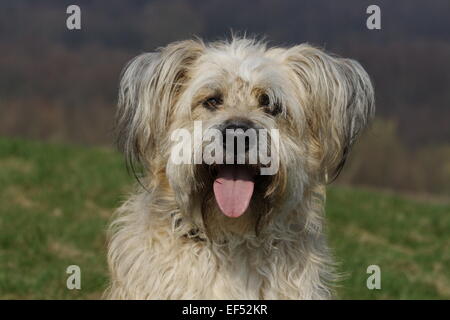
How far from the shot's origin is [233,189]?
4180 millimetres

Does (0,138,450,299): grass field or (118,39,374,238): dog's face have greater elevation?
(118,39,374,238): dog's face

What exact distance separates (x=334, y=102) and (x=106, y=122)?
833 centimetres

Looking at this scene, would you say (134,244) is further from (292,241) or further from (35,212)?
(35,212)

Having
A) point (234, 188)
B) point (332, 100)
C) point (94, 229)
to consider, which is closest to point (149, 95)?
point (234, 188)

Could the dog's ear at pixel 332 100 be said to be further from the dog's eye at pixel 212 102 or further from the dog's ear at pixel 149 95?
the dog's ear at pixel 149 95

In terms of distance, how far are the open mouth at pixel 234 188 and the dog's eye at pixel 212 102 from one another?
1.18ft

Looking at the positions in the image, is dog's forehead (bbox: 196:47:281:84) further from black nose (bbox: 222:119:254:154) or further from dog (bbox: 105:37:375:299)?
black nose (bbox: 222:119:254:154)

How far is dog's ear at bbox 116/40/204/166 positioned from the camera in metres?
4.46

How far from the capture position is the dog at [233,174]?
4227 mm

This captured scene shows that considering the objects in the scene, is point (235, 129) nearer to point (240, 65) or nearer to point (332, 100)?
point (240, 65)

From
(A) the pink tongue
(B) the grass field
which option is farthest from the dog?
(B) the grass field

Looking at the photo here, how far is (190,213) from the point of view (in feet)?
14.1

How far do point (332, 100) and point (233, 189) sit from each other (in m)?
0.79

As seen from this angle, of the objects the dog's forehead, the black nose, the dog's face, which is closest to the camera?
the black nose
